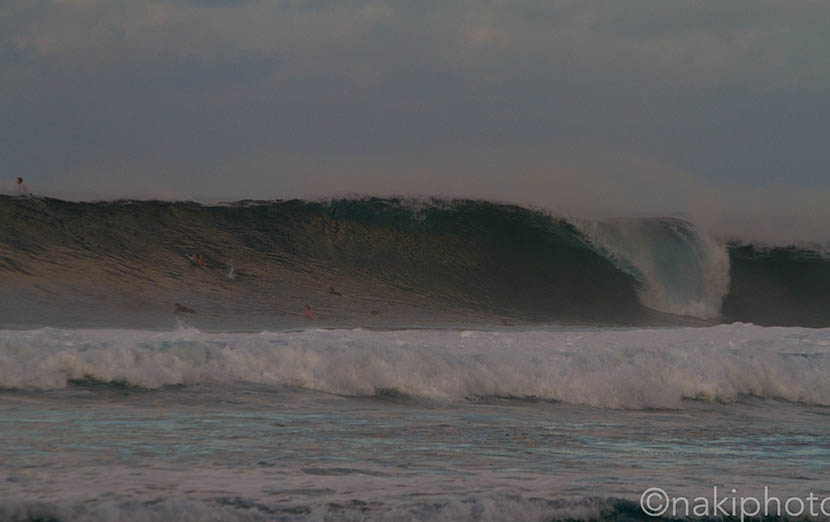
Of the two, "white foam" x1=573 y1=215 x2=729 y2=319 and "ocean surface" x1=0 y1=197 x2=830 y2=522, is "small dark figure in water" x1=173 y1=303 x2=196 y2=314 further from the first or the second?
"white foam" x1=573 y1=215 x2=729 y2=319

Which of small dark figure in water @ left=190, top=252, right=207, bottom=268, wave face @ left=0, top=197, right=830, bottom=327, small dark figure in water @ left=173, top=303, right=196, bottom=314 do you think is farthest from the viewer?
small dark figure in water @ left=190, top=252, right=207, bottom=268

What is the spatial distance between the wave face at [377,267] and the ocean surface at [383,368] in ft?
0.20

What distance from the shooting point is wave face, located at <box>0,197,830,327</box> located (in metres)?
15.6

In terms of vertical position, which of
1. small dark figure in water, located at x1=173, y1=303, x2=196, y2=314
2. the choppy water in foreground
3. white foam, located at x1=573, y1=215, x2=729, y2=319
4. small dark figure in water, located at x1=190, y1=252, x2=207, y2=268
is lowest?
the choppy water in foreground

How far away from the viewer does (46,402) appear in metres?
7.08

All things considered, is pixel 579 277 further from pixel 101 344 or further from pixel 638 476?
pixel 638 476

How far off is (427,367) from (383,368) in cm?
39

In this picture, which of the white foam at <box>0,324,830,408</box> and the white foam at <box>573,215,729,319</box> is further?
the white foam at <box>573,215,729,319</box>

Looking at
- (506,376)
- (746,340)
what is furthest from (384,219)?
(506,376)

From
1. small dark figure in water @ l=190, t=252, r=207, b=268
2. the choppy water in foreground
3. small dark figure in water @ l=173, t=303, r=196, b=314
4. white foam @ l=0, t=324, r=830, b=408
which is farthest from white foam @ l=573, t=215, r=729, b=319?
white foam @ l=0, t=324, r=830, b=408

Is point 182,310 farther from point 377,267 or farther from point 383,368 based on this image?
point 383,368

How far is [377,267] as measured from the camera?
59.1 feet

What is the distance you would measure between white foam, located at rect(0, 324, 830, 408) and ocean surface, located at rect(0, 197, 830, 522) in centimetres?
3

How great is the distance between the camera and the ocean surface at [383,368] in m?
4.55
